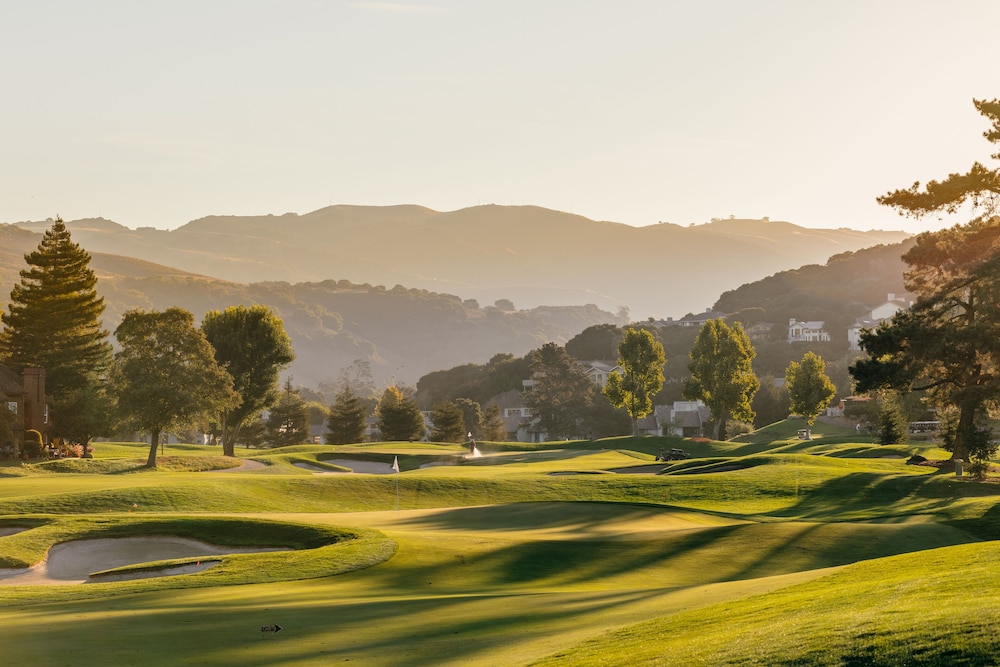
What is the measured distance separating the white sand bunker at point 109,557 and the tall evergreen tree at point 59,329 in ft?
133

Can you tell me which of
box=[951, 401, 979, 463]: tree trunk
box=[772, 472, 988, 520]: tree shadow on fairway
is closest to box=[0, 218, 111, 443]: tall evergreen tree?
box=[772, 472, 988, 520]: tree shadow on fairway

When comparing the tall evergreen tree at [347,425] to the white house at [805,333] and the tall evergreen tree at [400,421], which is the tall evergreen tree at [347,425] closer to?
the tall evergreen tree at [400,421]

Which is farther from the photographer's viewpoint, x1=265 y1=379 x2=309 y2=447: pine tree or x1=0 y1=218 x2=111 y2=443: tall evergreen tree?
x1=265 y1=379 x2=309 y2=447: pine tree

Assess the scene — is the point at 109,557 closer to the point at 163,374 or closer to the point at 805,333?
the point at 163,374

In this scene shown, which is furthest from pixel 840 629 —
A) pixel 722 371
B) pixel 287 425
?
pixel 287 425

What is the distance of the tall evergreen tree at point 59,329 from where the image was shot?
69.6 m

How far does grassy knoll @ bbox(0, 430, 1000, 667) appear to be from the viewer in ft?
44.0

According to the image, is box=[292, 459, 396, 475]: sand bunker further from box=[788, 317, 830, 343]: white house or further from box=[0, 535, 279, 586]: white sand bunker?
box=[788, 317, 830, 343]: white house

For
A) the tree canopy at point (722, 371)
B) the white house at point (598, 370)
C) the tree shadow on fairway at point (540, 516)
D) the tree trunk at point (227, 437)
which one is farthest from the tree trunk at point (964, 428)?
the white house at point (598, 370)

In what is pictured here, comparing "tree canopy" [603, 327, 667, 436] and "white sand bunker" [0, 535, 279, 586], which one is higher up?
Answer: "tree canopy" [603, 327, 667, 436]

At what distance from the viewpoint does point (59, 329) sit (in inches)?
2795

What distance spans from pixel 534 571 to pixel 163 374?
3706 cm

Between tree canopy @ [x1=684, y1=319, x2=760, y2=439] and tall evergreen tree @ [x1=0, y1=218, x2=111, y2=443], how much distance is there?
49055mm

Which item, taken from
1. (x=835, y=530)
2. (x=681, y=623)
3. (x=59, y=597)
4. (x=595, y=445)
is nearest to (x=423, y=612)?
(x=681, y=623)
